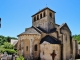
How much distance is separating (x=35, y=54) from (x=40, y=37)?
3771 millimetres

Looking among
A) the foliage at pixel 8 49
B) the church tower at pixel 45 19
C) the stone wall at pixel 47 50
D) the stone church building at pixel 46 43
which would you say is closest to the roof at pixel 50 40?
the stone church building at pixel 46 43

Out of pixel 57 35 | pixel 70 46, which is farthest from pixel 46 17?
pixel 70 46

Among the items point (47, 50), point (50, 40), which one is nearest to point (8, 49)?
point (47, 50)

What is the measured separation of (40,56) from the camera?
29.1 metres

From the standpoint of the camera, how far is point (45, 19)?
34031 mm

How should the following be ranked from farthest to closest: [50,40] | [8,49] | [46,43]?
[8,49], [50,40], [46,43]

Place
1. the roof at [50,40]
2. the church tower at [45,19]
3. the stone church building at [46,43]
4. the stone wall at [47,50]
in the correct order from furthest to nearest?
the church tower at [45,19] < the roof at [50,40] < the stone church building at [46,43] < the stone wall at [47,50]

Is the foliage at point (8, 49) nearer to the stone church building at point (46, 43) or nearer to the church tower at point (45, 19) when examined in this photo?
the stone church building at point (46, 43)

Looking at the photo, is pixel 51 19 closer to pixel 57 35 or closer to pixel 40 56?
pixel 57 35

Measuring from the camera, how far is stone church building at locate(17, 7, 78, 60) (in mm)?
28641

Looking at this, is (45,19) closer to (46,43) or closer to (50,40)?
(50,40)

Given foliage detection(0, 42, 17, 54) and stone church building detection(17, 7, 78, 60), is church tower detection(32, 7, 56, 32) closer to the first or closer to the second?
stone church building detection(17, 7, 78, 60)

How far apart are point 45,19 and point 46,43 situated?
7676mm

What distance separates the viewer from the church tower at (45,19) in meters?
34.0
